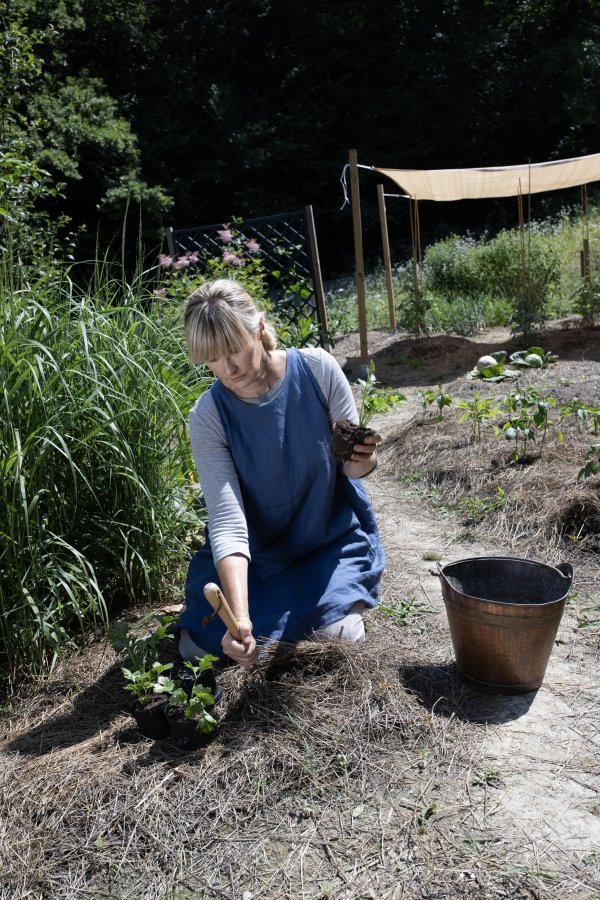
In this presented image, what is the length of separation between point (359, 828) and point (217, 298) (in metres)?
1.38

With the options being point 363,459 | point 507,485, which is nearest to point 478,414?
point 507,485

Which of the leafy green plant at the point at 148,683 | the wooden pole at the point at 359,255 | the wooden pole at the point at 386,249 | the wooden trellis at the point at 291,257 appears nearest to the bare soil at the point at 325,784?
the leafy green plant at the point at 148,683

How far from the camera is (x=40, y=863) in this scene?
69.5 inches

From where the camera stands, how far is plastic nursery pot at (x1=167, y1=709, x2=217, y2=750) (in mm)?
2027

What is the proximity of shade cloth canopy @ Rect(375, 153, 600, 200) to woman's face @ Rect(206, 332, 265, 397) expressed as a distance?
6.07 metres

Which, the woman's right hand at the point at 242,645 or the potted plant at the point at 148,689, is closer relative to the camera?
the woman's right hand at the point at 242,645

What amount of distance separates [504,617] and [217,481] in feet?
2.98

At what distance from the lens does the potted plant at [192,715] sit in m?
1.98

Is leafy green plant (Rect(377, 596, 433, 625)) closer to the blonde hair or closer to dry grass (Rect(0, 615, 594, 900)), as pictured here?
dry grass (Rect(0, 615, 594, 900))

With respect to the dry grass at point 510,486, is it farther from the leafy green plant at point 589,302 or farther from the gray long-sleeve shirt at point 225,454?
the leafy green plant at point 589,302

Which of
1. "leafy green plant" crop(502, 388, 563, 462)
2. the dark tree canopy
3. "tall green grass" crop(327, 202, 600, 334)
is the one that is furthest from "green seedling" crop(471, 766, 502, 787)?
the dark tree canopy

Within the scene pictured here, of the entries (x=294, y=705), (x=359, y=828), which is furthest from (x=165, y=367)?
(x=359, y=828)

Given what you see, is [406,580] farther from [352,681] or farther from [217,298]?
[217,298]

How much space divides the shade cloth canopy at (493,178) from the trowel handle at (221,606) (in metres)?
6.75
